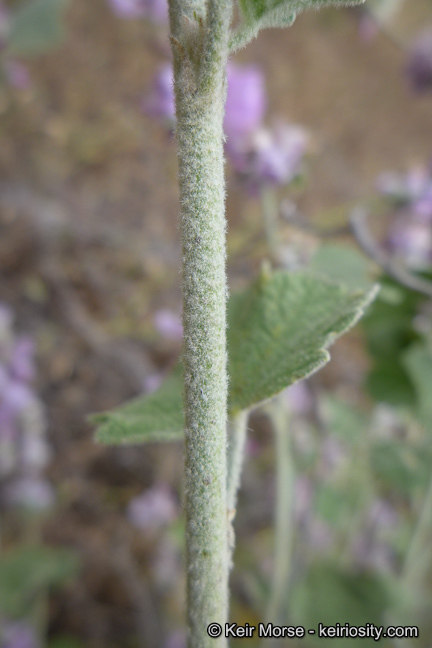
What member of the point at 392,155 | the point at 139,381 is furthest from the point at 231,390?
the point at 392,155

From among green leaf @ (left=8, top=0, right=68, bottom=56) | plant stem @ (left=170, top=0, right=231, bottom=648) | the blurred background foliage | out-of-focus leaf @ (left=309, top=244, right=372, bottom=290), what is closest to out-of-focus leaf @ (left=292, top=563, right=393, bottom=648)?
the blurred background foliage

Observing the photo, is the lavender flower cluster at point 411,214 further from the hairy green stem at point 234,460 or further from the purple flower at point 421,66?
the hairy green stem at point 234,460

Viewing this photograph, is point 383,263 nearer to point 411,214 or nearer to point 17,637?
point 411,214

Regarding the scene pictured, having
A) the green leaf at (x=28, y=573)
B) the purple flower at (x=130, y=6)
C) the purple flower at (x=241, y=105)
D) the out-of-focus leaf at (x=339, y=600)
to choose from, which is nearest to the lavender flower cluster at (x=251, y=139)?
the purple flower at (x=241, y=105)

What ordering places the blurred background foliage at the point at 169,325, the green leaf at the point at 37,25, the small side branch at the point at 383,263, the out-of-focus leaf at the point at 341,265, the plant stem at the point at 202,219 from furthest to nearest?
the green leaf at the point at 37,25
the blurred background foliage at the point at 169,325
the out-of-focus leaf at the point at 341,265
the small side branch at the point at 383,263
the plant stem at the point at 202,219

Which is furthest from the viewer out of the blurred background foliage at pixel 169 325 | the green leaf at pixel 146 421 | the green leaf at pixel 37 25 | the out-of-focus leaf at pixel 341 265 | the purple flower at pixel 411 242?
the green leaf at pixel 37 25

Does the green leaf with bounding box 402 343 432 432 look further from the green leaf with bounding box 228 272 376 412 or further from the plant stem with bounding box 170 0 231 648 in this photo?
the plant stem with bounding box 170 0 231 648

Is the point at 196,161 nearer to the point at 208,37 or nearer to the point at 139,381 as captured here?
the point at 208,37
